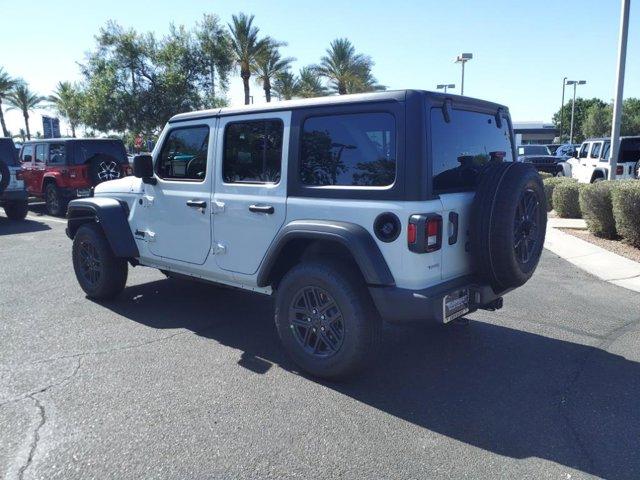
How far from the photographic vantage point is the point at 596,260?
26.2 ft

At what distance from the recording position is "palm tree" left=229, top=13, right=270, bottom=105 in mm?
27844

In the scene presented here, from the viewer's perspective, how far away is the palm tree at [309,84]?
3259 centimetres

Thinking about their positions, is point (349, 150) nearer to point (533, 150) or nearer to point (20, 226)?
point (20, 226)

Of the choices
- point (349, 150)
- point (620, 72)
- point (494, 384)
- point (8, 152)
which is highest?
point (620, 72)

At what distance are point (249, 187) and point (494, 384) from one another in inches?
94.9

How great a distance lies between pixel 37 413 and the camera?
3430 millimetres

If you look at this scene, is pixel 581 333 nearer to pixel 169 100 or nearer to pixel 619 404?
pixel 619 404

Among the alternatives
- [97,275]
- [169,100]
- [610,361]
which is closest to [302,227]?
[610,361]

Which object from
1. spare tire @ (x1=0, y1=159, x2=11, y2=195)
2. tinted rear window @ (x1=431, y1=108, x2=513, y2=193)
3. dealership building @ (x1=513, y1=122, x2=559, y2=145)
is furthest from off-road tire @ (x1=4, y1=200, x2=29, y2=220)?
dealership building @ (x1=513, y1=122, x2=559, y2=145)

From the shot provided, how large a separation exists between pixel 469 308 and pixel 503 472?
1.24 m

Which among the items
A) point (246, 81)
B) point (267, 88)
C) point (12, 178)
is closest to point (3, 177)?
point (12, 178)

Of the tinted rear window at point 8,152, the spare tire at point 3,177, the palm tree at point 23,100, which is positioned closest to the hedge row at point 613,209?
the spare tire at point 3,177

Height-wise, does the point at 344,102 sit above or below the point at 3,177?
above

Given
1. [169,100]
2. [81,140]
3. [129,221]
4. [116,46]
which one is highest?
[116,46]
